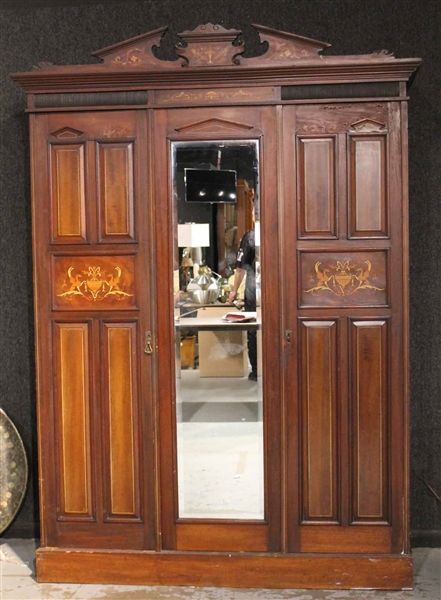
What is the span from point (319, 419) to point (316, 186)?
929 millimetres

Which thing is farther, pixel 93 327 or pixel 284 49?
pixel 93 327

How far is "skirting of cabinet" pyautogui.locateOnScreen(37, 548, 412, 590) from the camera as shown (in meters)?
3.12

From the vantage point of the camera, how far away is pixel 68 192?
3129mm

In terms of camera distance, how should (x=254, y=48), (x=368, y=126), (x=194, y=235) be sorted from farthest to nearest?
(x=254, y=48)
(x=194, y=235)
(x=368, y=126)

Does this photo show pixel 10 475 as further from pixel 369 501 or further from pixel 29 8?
pixel 29 8

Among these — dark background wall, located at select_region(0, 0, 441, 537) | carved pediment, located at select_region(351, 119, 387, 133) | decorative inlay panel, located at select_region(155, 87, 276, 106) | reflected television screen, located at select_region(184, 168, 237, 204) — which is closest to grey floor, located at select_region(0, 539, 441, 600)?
dark background wall, located at select_region(0, 0, 441, 537)

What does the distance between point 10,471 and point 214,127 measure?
1.84m

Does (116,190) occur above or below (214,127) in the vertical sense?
below

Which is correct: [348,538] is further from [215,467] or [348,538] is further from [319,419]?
[215,467]

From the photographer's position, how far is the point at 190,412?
10.4 ft

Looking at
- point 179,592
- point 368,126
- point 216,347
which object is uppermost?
point 368,126

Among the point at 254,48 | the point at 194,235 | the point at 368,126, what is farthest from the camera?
the point at 254,48

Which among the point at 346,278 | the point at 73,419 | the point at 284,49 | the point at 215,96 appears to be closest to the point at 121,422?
the point at 73,419

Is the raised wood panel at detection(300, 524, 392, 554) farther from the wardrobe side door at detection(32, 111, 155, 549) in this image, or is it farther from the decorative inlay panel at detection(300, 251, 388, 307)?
the decorative inlay panel at detection(300, 251, 388, 307)
